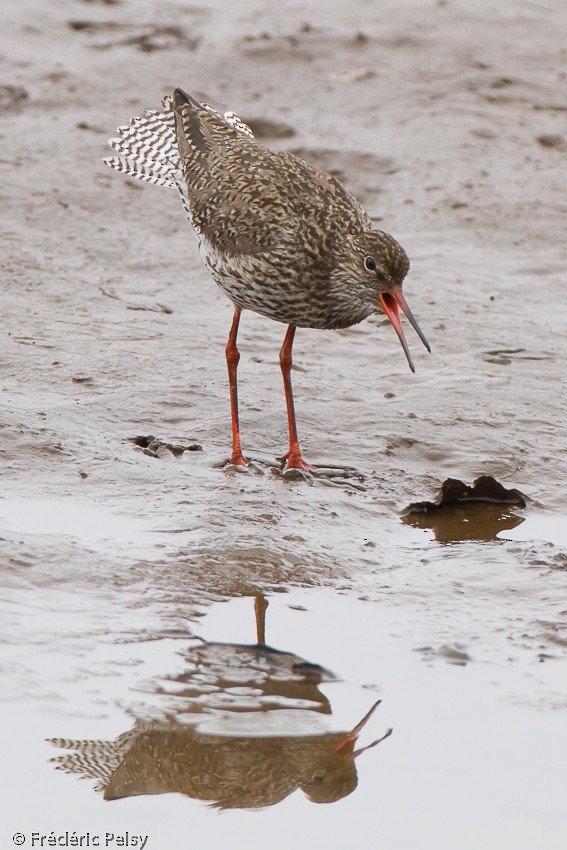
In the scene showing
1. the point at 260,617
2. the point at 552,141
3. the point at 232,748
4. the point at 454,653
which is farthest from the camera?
the point at 552,141

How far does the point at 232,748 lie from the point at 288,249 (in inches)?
134

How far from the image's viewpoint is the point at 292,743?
4883 mm

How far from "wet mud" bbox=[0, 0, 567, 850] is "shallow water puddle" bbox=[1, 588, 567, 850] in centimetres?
1

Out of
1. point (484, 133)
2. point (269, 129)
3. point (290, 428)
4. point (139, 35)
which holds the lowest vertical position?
point (290, 428)

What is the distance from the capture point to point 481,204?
11531 millimetres

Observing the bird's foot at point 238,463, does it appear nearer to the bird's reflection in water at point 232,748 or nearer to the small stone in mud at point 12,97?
the bird's reflection in water at point 232,748

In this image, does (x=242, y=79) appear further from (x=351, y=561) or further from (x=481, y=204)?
(x=351, y=561)

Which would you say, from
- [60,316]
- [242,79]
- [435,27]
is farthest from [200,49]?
[60,316]

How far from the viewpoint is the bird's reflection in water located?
4.64 m

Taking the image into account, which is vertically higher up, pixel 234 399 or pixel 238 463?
pixel 234 399

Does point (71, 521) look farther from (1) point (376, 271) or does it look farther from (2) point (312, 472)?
(1) point (376, 271)

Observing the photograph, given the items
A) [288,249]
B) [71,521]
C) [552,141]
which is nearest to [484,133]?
[552,141]

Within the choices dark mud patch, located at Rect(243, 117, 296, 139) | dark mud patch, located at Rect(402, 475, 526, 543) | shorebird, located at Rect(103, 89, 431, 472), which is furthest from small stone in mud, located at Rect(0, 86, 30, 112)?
dark mud patch, located at Rect(402, 475, 526, 543)

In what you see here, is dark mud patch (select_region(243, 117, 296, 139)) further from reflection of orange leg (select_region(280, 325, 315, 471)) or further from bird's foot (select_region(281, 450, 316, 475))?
bird's foot (select_region(281, 450, 316, 475))
